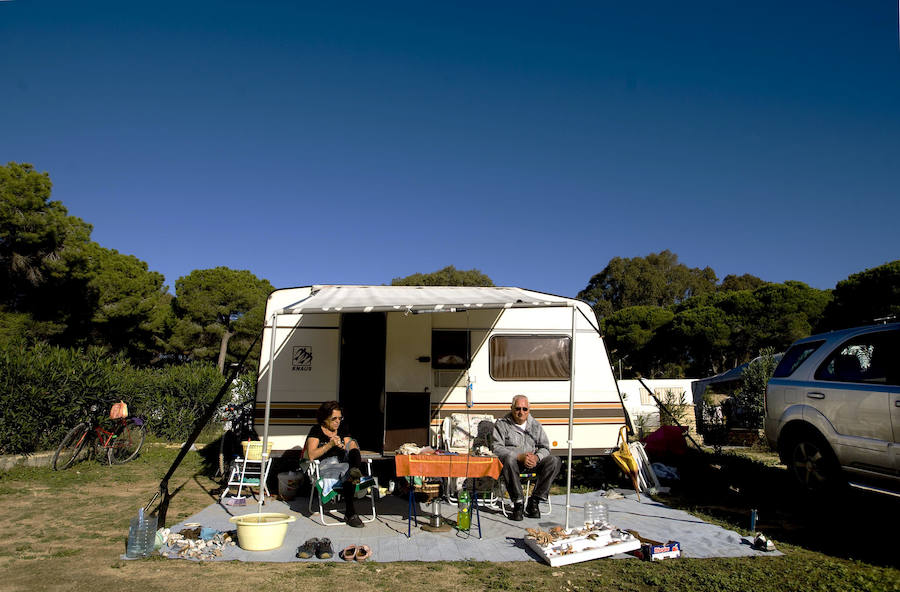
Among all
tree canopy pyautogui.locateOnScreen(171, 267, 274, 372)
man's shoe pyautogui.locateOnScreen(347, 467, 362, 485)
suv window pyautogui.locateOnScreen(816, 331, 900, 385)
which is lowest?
man's shoe pyautogui.locateOnScreen(347, 467, 362, 485)

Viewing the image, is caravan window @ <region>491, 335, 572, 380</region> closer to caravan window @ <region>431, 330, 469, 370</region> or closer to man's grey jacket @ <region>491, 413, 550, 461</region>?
caravan window @ <region>431, 330, 469, 370</region>

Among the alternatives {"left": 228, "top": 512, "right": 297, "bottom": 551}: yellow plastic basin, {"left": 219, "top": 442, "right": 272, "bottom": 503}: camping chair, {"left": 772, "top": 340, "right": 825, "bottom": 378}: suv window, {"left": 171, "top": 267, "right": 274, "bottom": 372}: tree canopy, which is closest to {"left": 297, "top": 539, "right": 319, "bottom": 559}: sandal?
{"left": 228, "top": 512, "right": 297, "bottom": 551}: yellow plastic basin

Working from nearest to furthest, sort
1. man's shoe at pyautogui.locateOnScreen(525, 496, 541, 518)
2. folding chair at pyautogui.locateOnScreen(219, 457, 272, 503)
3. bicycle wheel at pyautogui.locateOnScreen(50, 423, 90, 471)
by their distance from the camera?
man's shoe at pyautogui.locateOnScreen(525, 496, 541, 518)
folding chair at pyautogui.locateOnScreen(219, 457, 272, 503)
bicycle wheel at pyautogui.locateOnScreen(50, 423, 90, 471)

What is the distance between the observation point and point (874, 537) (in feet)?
15.1

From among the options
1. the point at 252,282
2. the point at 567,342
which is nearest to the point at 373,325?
the point at 567,342

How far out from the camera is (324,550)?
14.0ft

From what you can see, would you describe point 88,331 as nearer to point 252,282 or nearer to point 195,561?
point 252,282

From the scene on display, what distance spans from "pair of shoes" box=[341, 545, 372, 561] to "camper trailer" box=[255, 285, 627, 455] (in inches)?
83.8

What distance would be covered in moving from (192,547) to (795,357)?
20.2 ft

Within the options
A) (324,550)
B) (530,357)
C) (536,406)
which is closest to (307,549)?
(324,550)

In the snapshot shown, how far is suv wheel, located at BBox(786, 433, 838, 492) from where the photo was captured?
16.8 feet

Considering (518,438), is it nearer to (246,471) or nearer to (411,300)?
(411,300)

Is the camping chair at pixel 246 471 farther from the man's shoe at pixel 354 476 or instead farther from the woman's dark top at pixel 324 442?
the man's shoe at pixel 354 476

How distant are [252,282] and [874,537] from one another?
73.6ft
